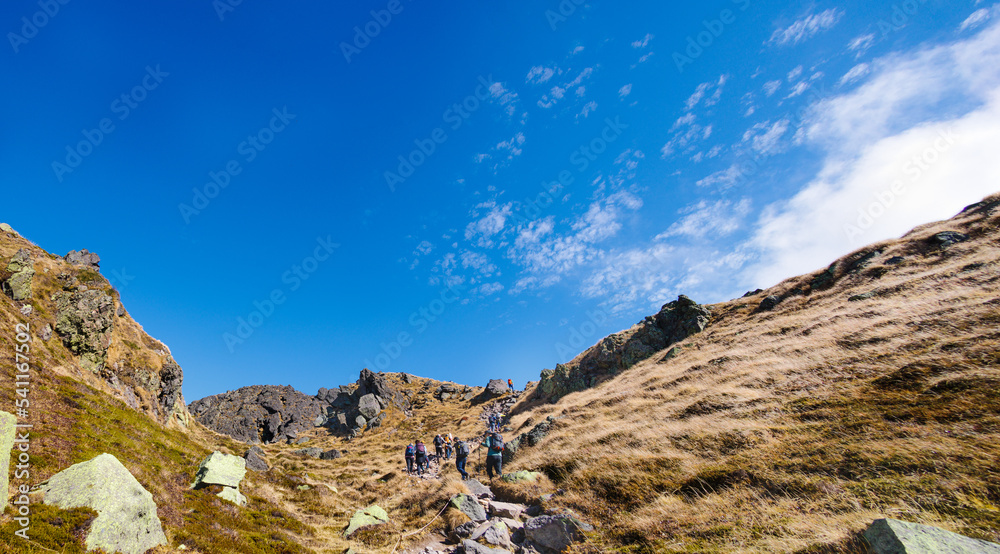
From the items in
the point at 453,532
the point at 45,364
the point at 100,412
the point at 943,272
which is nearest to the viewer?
the point at 453,532

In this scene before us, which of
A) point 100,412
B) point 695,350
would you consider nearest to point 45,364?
point 100,412

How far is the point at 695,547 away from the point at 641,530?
5.34 ft

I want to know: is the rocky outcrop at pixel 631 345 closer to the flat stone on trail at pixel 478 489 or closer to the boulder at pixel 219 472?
the flat stone on trail at pixel 478 489

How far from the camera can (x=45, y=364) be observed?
1675cm

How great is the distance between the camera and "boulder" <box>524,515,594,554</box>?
10.0 meters

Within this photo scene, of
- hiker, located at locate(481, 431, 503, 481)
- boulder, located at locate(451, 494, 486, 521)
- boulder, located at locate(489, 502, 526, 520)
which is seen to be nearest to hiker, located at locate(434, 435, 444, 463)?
hiker, located at locate(481, 431, 503, 481)

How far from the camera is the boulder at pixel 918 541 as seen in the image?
16.2 ft

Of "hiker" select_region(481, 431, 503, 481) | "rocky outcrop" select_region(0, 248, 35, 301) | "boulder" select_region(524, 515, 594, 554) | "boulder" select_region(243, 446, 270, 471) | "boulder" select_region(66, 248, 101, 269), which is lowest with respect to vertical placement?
"boulder" select_region(524, 515, 594, 554)

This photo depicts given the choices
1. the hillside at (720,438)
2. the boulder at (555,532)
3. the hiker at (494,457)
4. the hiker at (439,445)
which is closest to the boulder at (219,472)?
the hillside at (720,438)

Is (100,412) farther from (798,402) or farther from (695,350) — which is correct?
(695,350)

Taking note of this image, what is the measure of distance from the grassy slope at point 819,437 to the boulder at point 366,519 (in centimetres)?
773

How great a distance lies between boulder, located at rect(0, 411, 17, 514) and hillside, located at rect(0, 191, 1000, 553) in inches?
29.5

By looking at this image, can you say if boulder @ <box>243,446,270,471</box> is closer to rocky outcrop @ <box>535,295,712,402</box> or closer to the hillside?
the hillside

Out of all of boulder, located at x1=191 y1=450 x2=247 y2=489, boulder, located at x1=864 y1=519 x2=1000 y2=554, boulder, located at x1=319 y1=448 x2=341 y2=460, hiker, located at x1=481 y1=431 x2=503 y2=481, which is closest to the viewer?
boulder, located at x1=864 y1=519 x2=1000 y2=554
